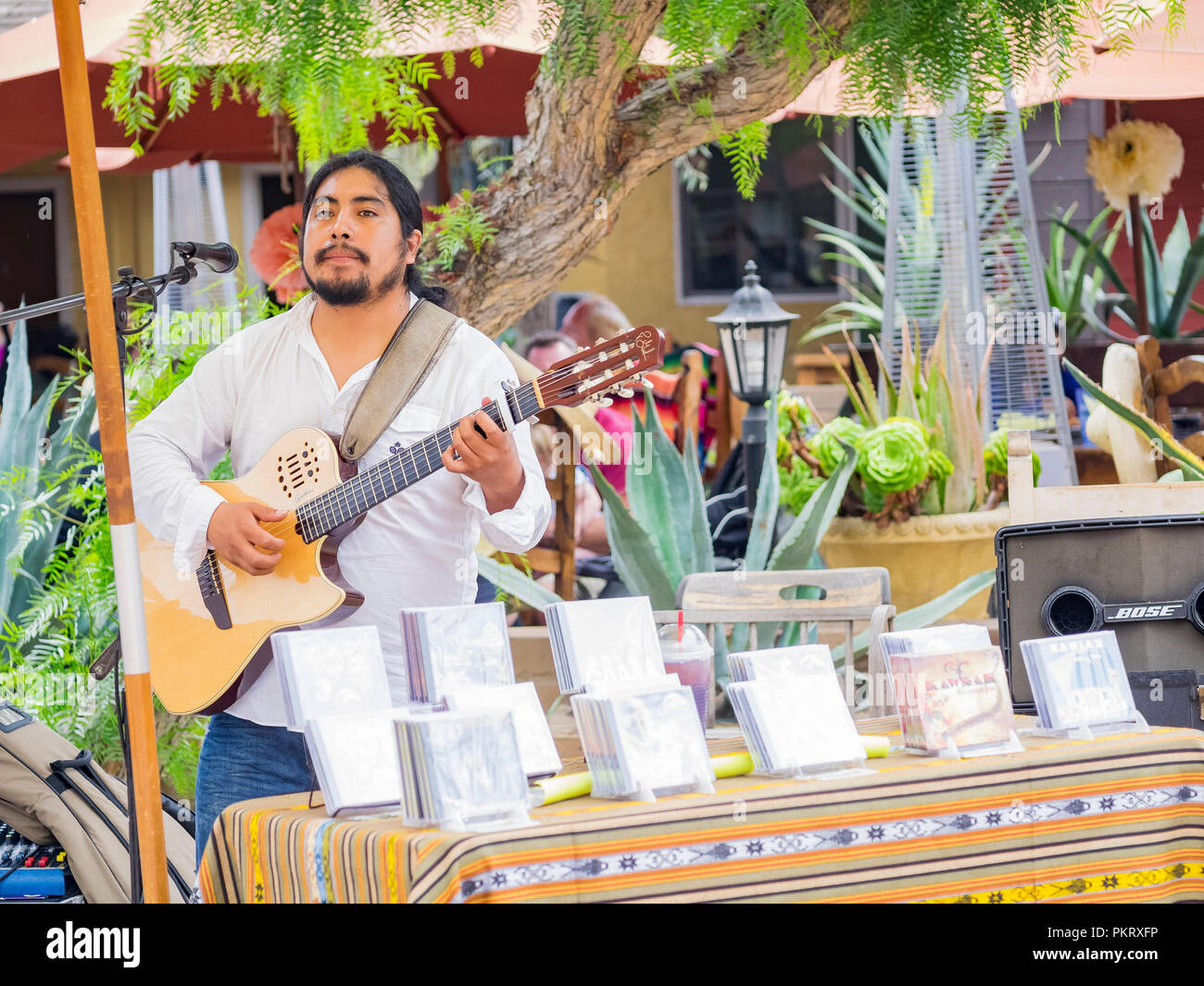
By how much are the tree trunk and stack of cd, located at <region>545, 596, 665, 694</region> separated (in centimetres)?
123

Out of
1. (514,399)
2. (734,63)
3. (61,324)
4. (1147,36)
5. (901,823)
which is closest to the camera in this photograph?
(901,823)

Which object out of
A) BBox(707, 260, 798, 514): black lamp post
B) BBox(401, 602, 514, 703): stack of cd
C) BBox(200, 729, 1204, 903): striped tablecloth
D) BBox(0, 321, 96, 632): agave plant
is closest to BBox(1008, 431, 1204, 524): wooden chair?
BBox(200, 729, 1204, 903): striped tablecloth

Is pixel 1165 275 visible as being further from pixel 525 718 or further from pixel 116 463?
pixel 116 463

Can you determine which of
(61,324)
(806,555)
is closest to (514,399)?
(806,555)

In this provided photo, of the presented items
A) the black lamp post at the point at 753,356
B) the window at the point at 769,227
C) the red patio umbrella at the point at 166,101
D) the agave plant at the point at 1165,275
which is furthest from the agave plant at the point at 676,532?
the window at the point at 769,227

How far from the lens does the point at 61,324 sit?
8148mm

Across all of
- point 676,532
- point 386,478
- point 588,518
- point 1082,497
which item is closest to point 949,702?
point 386,478

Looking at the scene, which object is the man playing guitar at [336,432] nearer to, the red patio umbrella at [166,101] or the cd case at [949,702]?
the cd case at [949,702]

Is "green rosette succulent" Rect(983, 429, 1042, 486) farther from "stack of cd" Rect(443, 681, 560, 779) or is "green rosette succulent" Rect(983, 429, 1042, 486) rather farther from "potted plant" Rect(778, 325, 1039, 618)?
"stack of cd" Rect(443, 681, 560, 779)

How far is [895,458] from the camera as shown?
4.62 metres

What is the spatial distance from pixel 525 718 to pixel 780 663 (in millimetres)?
370

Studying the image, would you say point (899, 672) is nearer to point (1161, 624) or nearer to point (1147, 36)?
point (1161, 624)

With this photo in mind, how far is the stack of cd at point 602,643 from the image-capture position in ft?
6.14

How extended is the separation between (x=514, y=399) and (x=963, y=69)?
3.16ft
